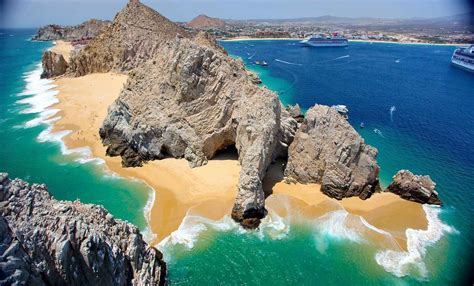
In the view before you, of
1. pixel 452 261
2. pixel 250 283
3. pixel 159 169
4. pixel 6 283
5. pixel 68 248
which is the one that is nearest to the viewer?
pixel 6 283

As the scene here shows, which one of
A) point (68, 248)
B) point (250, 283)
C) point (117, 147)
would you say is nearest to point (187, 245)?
point (250, 283)

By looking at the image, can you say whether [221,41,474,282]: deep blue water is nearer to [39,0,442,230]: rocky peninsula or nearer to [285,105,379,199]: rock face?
[285,105,379,199]: rock face

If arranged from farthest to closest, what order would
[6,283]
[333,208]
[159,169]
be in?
[159,169] < [333,208] < [6,283]

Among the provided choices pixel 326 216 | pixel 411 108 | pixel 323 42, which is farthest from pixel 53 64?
pixel 323 42

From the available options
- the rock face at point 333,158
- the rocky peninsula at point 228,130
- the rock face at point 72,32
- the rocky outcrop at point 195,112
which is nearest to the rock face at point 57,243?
the rocky peninsula at point 228,130

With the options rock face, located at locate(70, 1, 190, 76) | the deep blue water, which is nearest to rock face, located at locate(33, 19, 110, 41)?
the deep blue water

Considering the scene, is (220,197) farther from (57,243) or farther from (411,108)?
(411,108)

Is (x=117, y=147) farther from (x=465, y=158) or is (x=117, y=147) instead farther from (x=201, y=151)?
(x=465, y=158)
